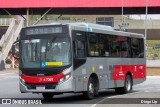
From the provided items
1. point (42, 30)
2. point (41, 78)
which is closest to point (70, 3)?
point (42, 30)

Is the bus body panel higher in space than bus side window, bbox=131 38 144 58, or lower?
lower

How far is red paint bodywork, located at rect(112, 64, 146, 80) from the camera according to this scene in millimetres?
21312

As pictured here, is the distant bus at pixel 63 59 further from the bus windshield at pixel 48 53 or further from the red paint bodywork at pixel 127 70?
the red paint bodywork at pixel 127 70

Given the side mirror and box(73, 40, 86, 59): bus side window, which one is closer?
box(73, 40, 86, 59): bus side window

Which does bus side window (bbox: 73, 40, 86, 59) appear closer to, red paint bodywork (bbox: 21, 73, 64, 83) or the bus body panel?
the bus body panel

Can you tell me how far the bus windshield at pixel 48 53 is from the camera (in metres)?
17.5

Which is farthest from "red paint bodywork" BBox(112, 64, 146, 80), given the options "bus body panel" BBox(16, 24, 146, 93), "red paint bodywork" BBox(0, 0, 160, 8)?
"red paint bodywork" BBox(0, 0, 160, 8)

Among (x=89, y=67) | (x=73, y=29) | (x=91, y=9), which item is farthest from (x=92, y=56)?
(x=91, y=9)

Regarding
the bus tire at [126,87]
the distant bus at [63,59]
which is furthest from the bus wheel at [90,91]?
the bus tire at [126,87]

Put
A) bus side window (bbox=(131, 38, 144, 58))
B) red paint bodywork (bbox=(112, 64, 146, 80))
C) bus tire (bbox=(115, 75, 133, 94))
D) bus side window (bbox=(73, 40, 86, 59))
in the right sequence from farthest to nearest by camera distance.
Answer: bus side window (bbox=(131, 38, 144, 58))
bus tire (bbox=(115, 75, 133, 94))
red paint bodywork (bbox=(112, 64, 146, 80))
bus side window (bbox=(73, 40, 86, 59))

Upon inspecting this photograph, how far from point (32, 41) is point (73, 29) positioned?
1.64 meters

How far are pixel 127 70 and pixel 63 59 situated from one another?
5.88 metres

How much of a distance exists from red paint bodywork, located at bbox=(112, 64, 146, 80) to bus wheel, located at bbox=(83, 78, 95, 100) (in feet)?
7.25

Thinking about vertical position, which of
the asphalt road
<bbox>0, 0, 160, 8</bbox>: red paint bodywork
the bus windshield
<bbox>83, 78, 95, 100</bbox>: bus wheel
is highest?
<bbox>0, 0, 160, 8</bbox>: red paint bodywork
